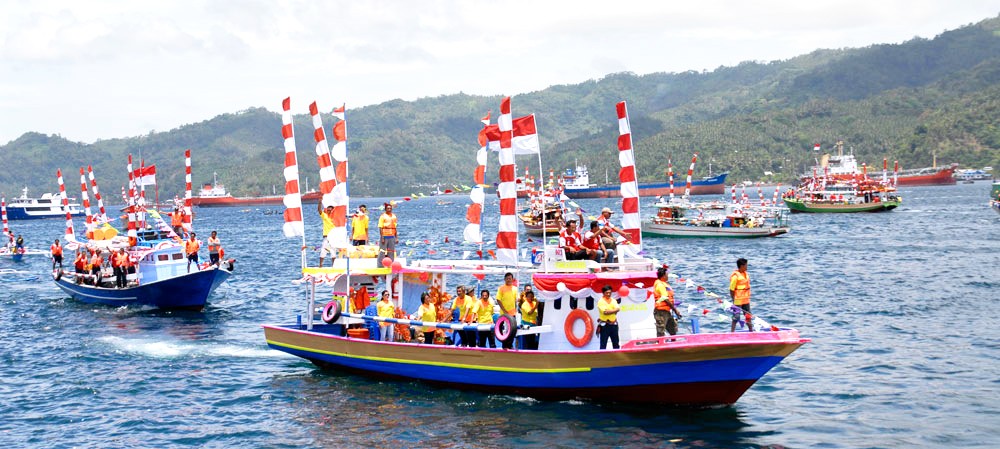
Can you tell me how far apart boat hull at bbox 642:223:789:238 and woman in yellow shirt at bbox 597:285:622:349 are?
57.4m

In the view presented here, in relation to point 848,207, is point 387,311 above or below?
Result: above

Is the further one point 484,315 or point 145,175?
point 145,175

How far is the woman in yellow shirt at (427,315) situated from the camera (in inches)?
979

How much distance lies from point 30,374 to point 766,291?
30.6 metres

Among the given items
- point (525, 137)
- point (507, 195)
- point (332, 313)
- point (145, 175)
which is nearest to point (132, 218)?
point (145, 175)

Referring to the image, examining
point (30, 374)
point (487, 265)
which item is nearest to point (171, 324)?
point (30, 374)

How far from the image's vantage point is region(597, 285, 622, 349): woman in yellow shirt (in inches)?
866

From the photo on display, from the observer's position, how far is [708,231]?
258 feet

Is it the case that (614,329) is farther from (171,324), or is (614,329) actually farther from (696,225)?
(696,225)

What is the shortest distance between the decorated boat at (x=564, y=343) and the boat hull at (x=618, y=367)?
25 millimetres

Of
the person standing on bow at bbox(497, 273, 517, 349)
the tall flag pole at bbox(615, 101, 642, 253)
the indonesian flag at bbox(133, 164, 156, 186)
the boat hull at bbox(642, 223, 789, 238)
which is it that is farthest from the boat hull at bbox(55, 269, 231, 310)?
the boat hull at bbox(642, 223, 789, 238)

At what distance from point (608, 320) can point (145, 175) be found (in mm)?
32839

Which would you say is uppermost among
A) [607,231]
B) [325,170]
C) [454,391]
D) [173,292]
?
[325,170]

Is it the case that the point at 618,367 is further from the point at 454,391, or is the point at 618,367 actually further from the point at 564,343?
the point at 454,391
